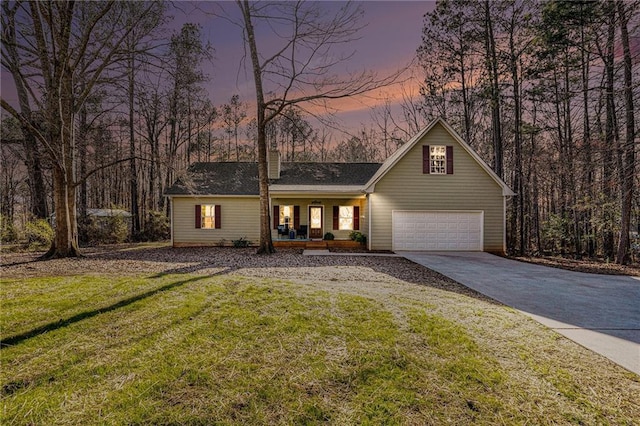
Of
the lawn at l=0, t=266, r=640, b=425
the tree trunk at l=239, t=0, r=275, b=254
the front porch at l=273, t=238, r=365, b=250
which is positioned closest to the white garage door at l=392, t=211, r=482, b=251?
the front porch at l=273, t=238, r=365, b=250

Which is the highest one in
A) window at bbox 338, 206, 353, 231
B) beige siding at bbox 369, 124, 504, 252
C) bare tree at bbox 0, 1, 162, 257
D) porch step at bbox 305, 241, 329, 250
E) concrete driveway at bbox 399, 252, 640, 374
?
bare tree at bbox 0, 1, 162, 257

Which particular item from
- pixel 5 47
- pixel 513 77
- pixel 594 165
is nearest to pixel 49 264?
pixel 5 47

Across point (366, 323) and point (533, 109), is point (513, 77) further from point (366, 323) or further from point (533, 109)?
point (366, 323)

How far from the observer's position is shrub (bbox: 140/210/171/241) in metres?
18.5

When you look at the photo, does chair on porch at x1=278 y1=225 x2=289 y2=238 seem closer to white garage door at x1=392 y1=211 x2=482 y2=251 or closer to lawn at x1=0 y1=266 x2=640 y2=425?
white garage door at x1=392 y1=211 x2=482 y2=251

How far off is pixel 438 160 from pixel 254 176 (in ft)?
33.6

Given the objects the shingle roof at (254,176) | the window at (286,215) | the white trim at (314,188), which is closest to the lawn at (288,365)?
the white trim at (314,188)

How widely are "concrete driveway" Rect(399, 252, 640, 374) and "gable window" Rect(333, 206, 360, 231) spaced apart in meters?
6.25

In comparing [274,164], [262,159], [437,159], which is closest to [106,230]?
[274,164]

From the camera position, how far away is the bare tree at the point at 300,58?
962 centimetres

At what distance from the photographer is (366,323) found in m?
4.09

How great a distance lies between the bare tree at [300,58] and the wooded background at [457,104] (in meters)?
1.17

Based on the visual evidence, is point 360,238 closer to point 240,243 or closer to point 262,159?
point 262,159

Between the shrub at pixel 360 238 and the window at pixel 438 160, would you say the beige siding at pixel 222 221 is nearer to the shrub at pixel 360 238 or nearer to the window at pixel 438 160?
the shrub at pixel 360 238
